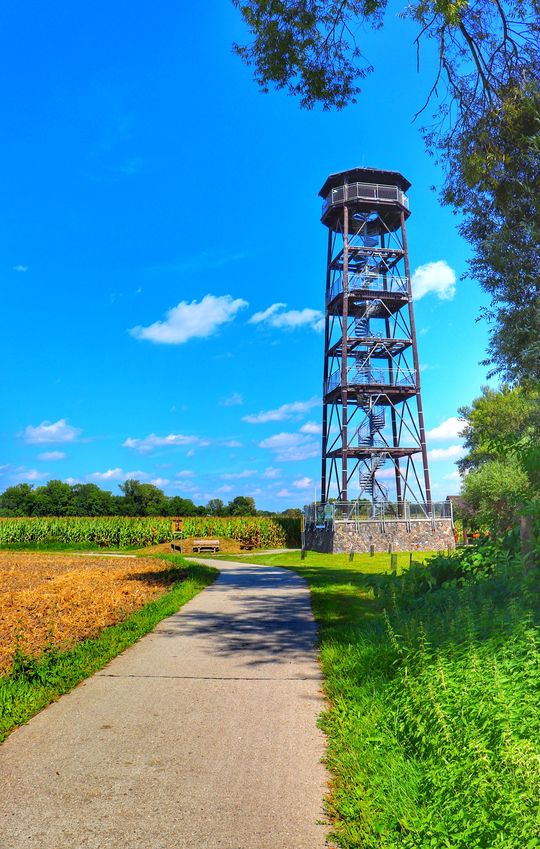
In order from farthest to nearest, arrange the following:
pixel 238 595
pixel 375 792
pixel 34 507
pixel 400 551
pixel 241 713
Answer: pixel 34 507
pixel 400 551
pixel 238 595
pixel 241 713
pixel 375 792

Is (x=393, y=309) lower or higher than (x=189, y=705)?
higher

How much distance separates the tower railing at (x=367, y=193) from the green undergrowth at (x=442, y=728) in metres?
37.0

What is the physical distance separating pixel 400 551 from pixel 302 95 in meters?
26.6

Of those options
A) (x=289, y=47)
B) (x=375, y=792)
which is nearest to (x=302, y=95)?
(x=289, y=47)

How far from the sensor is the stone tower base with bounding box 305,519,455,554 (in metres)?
32.7

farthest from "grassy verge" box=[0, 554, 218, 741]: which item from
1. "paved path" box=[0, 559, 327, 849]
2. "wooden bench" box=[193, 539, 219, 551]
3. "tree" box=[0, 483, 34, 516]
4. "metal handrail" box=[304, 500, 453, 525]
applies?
"tree" box=[0, 483, 34, 516]

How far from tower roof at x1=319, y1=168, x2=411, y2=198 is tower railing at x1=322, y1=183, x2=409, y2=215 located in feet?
2.87

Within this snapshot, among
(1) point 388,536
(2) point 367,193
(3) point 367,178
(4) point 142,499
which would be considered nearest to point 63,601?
(1) point 388,536

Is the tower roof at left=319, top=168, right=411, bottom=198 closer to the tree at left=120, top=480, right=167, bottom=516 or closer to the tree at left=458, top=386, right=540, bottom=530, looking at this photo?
the tree at left=458, top=386, right=540, bottom=530

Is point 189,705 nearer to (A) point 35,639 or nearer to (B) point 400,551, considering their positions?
(A) point 35,639

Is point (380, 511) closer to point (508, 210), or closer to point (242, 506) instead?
point (508, 210)

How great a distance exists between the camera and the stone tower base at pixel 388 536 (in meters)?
32.7

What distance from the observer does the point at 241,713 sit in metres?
→ 5.17

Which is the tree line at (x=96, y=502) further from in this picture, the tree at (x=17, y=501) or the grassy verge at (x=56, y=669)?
the grassy verge at (x=56, y=669)
